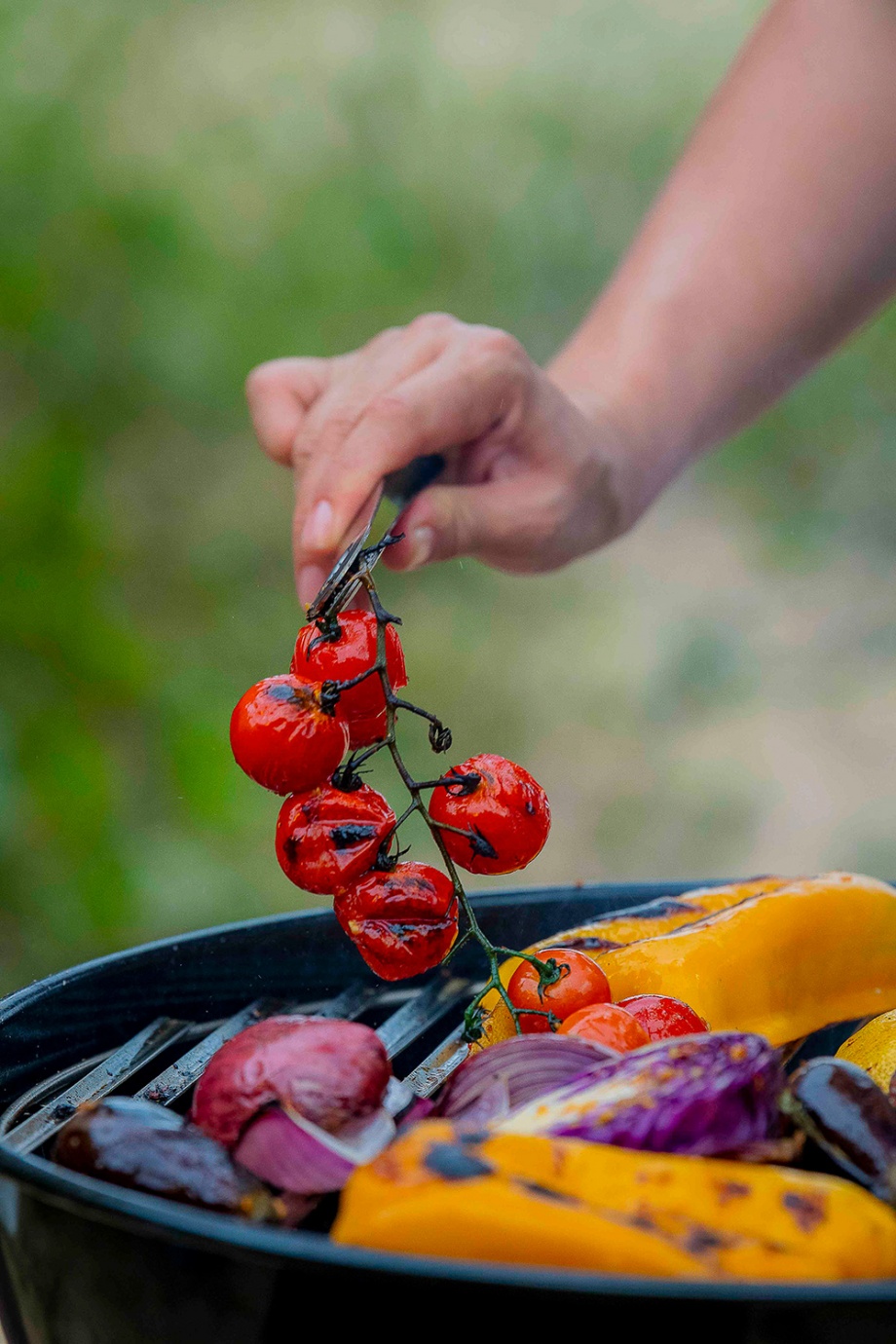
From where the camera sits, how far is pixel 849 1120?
0.66m

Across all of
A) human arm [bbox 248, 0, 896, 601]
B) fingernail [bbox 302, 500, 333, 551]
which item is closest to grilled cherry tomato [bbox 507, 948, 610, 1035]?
fingernail [bbox 302, 500, 333, 551]

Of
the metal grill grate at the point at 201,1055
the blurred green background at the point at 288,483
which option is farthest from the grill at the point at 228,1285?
the blurred green background at the point at 288,483

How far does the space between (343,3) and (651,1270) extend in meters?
3.33

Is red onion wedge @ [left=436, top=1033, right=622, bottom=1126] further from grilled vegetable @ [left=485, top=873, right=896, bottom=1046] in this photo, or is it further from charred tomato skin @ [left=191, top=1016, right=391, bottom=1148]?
grilled vegetable @ [left=485, top=873, right=896, bottom=1046]

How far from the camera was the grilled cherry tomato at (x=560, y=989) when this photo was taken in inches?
36.0

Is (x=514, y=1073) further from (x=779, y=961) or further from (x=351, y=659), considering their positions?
(x=779, y=961)

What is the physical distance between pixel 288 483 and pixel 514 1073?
2780 millimetres

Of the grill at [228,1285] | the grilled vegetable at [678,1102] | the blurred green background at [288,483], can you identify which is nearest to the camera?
the grill at [228,1285]

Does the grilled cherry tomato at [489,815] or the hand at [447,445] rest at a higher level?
the hand at [447,445]

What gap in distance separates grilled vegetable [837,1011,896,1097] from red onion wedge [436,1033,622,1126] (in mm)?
274

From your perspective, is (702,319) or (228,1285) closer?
(228,1285)

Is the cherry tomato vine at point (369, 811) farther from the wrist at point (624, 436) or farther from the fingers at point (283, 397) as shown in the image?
the wrist at point (624, 436)

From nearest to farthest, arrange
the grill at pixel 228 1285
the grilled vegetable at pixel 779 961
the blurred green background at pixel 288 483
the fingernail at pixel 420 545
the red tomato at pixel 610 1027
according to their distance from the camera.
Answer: the grill at pixel 228 1285, the red tomato at pixel 610 1027, the grilled vegetable at pixel 779 961, the fingernail at pixel 420 545, the blurred green background at pixel 288 483

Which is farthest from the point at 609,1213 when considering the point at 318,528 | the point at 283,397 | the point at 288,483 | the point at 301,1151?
the point at 288,483
